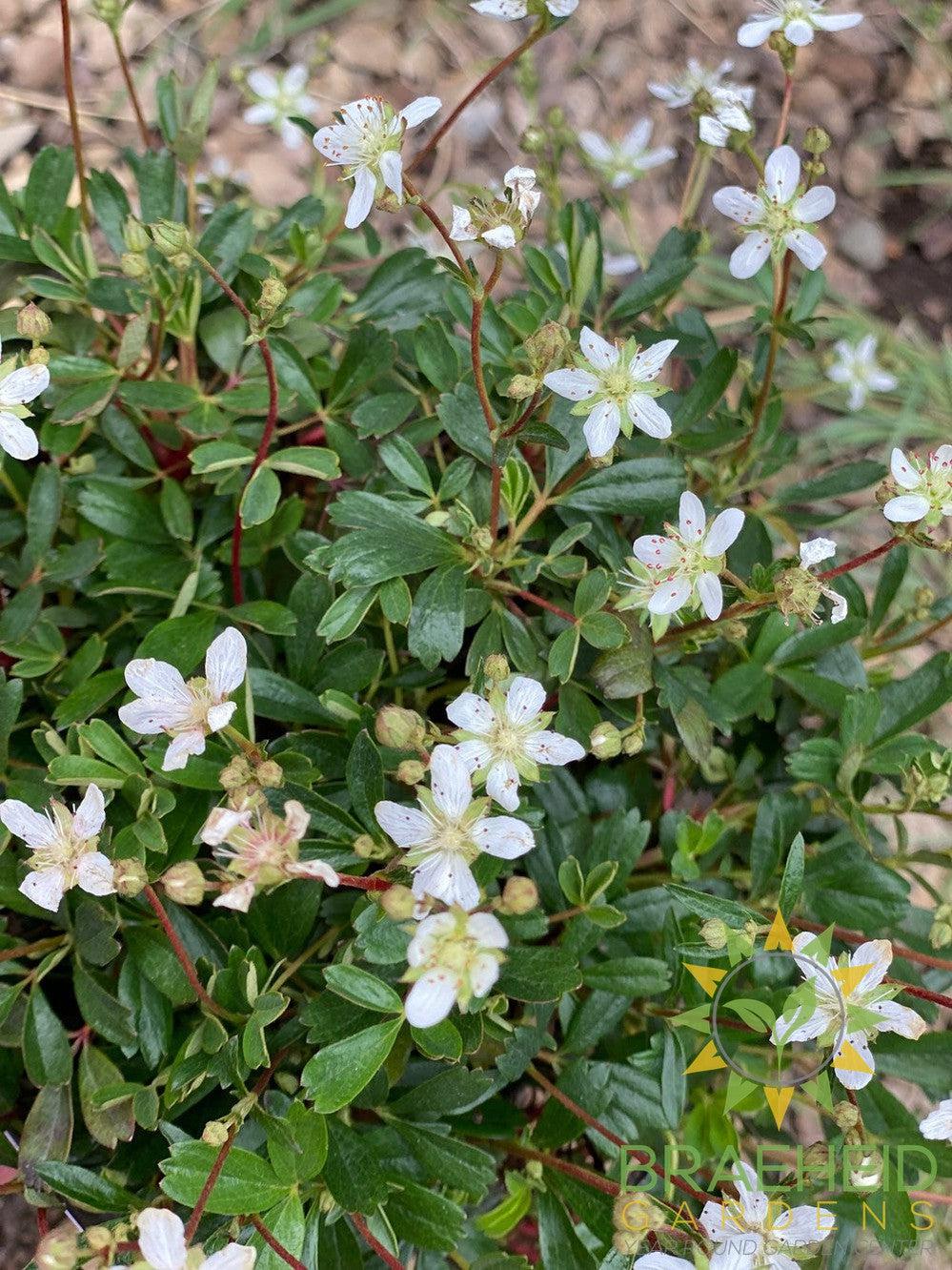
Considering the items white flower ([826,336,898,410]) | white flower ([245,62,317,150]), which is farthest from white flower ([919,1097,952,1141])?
white flower ([245,62,317,150])

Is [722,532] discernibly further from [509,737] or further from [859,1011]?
[859,1011]

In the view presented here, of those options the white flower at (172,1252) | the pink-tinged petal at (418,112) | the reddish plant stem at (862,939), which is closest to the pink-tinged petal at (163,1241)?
the white flower at (172,1252)

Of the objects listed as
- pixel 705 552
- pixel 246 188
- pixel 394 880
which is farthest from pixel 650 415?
pixel 246 188

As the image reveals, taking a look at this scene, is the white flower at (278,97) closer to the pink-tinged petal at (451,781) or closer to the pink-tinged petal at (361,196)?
the pink-tinged petal at (361,196)

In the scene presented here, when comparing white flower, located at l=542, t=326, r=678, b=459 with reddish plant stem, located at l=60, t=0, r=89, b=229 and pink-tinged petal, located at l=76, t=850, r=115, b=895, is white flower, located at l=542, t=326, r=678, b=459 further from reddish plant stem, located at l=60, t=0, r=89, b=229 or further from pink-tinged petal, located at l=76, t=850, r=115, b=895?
reddish plant stem, located at l=60, t=0, r=89, b=229

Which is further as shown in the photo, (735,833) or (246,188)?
(246,188)

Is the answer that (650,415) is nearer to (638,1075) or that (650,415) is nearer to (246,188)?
(638,1075)
